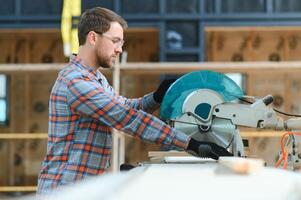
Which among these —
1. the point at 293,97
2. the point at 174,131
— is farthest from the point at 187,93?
the point at 293,97

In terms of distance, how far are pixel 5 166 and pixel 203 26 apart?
12.7 ft

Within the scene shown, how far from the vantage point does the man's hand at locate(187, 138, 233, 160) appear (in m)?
2.24

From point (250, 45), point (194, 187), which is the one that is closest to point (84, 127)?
point (194, 187)

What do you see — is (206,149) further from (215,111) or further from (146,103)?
(146,103)

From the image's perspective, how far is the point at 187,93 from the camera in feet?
8.52

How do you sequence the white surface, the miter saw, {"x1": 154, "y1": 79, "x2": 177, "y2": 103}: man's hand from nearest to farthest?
the white surface → the miter saw → {"x1": 154, "y1": 79, "x2": 177, "y2": 103}: man's hand

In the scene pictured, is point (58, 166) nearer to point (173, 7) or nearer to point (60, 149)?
point (60, 149)

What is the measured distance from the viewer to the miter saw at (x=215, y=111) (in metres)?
2.51

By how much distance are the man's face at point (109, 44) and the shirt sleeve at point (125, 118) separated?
0.78ft

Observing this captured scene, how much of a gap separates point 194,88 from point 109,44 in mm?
369

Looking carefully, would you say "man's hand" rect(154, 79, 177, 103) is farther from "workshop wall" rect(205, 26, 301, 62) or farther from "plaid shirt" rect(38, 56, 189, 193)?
"workshop wall" rect(205, 26, 301, 62)

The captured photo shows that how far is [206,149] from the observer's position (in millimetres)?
2236

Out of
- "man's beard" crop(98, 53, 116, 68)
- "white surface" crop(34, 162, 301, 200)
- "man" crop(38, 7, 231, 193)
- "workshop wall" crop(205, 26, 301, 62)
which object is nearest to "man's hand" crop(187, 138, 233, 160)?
"man" crop(38, 7, 231, 193)

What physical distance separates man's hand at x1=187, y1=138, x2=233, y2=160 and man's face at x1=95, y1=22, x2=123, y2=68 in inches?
19.4
